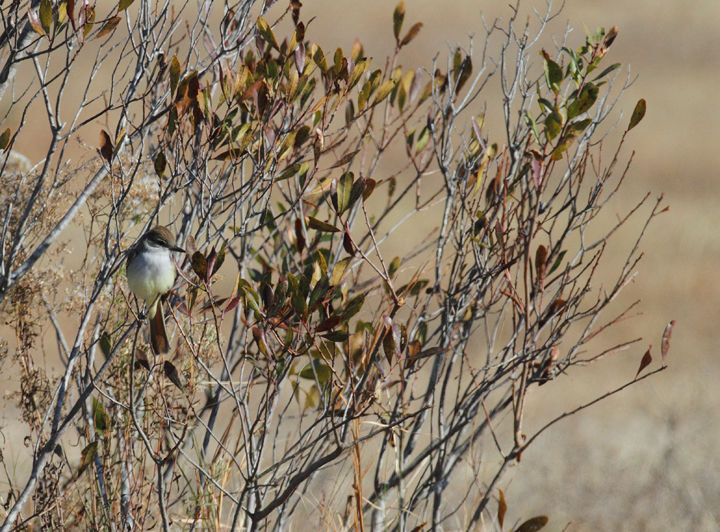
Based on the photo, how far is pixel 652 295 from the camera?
992 cm

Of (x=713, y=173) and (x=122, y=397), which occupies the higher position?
(x=713, y=173)

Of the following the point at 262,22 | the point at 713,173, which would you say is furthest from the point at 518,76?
the point at 713,173

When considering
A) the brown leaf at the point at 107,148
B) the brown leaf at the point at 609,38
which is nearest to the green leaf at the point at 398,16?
the brown leaf at the point at 609,38

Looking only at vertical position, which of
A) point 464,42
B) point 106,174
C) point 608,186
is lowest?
point 106,174

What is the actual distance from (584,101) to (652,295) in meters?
8.58

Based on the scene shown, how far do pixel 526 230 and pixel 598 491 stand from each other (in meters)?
3.95

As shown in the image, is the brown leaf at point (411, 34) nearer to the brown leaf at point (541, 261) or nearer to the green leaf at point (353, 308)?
the brown leaf at point (541, 261)

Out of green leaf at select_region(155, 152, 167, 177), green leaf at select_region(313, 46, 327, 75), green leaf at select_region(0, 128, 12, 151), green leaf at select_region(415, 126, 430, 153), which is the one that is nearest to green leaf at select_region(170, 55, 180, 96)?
green leaf at select_region(155, 152, 167, 177)

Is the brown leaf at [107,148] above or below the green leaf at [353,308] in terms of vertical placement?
above

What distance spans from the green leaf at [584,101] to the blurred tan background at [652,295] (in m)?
0.86

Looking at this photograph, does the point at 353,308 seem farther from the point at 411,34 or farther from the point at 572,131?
the point at 411,34

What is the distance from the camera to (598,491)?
5.44 m

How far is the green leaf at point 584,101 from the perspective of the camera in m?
2.13

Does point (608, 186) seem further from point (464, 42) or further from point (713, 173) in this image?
point (464, 42)
